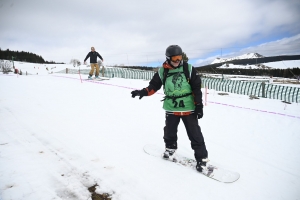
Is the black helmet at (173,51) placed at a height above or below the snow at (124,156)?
above

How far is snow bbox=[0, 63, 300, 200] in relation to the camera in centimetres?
194

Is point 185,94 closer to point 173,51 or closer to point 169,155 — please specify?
point 173,51

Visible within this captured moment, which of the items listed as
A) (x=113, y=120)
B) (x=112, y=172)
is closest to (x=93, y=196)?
(x=112, y=172)

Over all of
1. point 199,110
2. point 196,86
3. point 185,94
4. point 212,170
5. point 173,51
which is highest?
point 173,51

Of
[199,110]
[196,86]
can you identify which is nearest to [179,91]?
[196,86]

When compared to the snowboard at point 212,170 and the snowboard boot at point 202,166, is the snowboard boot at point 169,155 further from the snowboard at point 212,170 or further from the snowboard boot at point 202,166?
the snowboard boot at point 202,166

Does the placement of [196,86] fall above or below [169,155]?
above

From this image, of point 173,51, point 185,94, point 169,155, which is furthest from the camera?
point 169,155

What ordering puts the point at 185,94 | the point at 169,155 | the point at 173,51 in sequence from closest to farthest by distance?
1. the point at 173,51
2. the point at 185,94
3. the point at 169,155

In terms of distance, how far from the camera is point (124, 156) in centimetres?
264

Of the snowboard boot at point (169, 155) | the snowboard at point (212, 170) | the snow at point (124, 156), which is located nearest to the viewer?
the snow at point (124, 156)

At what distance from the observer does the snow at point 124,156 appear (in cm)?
194

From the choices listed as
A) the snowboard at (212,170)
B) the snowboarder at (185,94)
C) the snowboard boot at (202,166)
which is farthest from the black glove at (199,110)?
the snowboard at (212,170)

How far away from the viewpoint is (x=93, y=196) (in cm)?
180
